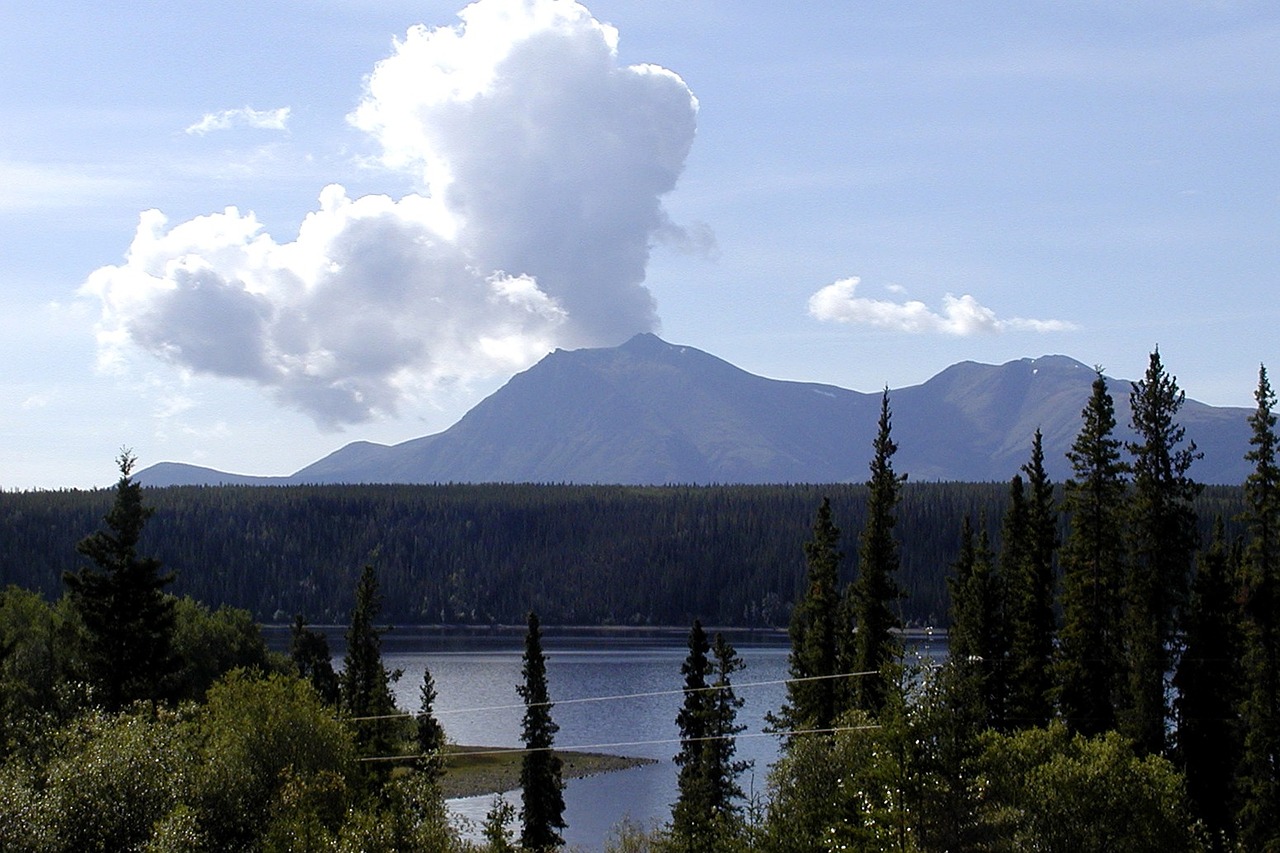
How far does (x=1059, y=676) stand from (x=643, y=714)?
78.8 meters

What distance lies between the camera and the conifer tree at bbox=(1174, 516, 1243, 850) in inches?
2168

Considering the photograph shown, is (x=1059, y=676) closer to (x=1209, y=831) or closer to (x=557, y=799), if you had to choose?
(x=1209, y=831)

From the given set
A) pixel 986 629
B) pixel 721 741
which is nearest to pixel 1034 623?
pixel 986 629

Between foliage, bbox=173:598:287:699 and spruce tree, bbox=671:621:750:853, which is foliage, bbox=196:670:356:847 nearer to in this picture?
spruce tree, bbox=671:621:750:853

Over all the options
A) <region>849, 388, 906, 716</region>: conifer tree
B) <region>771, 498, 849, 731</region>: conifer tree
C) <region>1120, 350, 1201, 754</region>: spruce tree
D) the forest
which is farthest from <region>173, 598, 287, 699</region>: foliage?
<region>1120, 350, 1201, 754</region>: spruce tree

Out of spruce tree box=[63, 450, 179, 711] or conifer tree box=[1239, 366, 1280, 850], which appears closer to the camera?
conifer tree box=[1239, 366, 1280, 850]

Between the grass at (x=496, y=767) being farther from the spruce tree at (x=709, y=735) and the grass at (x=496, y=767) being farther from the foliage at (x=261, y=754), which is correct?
the foliage at (x=261, y=754)

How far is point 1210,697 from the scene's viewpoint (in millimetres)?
55531

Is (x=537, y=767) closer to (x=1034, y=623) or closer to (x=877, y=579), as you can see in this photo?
(x=877, y=579)

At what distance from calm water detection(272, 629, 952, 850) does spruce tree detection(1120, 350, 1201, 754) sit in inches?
1110

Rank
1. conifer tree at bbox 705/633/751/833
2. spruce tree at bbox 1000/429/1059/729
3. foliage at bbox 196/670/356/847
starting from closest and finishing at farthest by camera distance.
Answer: foliage at bbox 196/670/356/847 < spruce tree at bbox 1000/429/1059/729 < conifer tree at bbox 705/633/751/833

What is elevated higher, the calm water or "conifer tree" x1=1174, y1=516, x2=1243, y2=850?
"conifer tree" x1=1174, y1=516, x2=1243, y2=850

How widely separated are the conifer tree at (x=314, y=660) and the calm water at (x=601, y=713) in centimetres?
996

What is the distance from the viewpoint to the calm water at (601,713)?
95.9 meters
